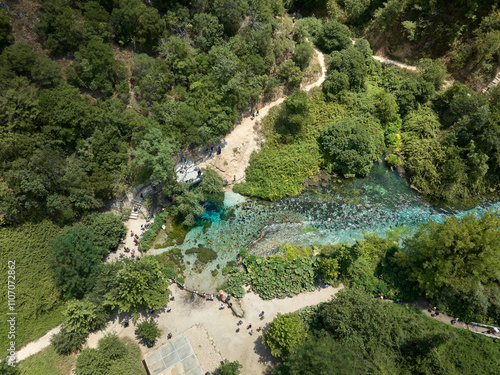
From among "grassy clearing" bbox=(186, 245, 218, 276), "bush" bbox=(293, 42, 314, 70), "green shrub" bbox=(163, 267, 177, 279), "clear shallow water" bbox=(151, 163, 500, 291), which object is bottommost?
"green shrub" bbox=(163, 267, 177, 279)

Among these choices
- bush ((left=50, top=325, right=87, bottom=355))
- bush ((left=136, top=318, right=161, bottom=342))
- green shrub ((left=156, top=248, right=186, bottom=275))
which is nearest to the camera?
bush ((left=50, top=325, right=87, bottom=355))

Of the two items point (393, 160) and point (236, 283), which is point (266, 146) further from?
point (236, 283)

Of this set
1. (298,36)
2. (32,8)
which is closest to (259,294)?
(298,36)

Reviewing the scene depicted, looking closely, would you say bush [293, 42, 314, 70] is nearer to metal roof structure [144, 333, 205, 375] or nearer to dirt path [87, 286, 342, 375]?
dirt path [87, 286, 342, 375]

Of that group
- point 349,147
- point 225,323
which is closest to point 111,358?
point 225,323

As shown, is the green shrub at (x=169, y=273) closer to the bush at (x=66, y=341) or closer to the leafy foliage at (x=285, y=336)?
the bush at (x=66, y=341)

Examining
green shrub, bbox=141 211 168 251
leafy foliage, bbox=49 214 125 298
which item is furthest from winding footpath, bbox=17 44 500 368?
leafy foliage, bbox=49 214 125 298

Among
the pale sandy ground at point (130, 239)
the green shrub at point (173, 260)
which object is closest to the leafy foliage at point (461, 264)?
the green shrub at point (173, 260)
